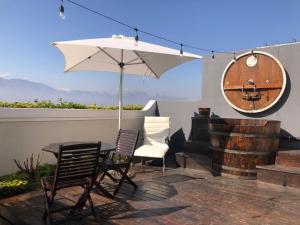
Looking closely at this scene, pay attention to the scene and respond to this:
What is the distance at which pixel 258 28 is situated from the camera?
12.5m

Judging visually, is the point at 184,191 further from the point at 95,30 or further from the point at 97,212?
the point at 95,30

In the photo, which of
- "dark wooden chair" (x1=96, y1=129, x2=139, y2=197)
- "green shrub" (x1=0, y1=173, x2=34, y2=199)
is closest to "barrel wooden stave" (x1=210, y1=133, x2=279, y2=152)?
"dark wooden chair" (x1=96, y1=129, x2=139, y2=197)

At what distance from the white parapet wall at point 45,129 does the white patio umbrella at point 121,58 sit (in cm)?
100

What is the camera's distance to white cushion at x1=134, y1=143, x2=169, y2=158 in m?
6.37

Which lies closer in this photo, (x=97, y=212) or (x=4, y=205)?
(x=97, y=212)

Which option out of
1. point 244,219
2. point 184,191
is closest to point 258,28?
point 184,191

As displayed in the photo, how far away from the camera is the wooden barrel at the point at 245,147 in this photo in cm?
577

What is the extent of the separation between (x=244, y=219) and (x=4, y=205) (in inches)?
127

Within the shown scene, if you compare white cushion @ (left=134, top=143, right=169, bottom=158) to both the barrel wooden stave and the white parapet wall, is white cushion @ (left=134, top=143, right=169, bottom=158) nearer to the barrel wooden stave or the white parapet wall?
the white parapet wall

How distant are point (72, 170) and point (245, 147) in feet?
11.8

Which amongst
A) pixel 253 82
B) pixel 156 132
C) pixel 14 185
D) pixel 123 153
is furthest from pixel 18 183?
pixel 253 82

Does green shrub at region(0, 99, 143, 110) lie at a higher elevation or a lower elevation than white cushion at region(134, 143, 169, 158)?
higher

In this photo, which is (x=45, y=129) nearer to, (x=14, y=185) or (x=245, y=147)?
(x=14, y=185)

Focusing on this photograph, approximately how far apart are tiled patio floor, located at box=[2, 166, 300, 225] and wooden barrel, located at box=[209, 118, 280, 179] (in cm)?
Answer: 31
